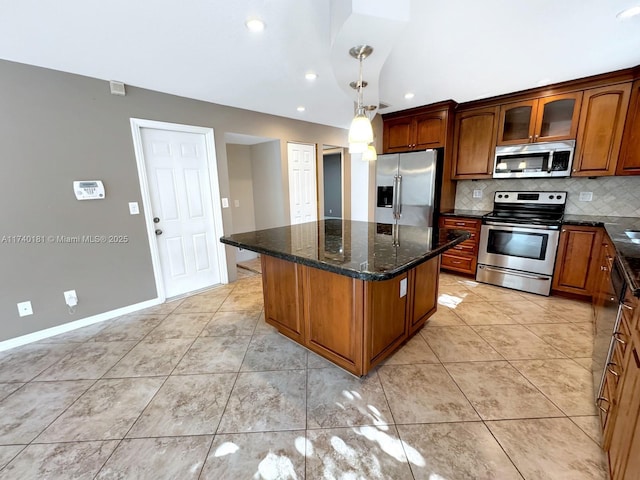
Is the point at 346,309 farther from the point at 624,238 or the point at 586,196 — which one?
the point at 586,196

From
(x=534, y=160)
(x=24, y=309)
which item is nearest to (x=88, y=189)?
(x=24, y=309)

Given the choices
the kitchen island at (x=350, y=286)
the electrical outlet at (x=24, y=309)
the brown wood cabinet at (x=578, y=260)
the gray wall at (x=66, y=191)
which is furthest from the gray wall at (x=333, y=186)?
the electrical outlet at (x=24, y=309)

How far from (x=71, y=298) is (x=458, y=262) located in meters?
4.49

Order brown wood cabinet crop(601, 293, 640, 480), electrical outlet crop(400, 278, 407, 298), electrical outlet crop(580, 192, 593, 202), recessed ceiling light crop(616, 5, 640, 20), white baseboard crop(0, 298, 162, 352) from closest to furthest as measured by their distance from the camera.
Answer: brown wood cabinet crop(601, 293, 640, 480)
recessed ceiling light crop(616, 5, 640, 20)
electrical outlet crop(400, 278, 407, 298)
white baseboard crop(0, 298, 162, 352)
electrical outlet crop(580, 192, 593, 202)

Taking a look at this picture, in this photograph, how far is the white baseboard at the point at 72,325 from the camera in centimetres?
233

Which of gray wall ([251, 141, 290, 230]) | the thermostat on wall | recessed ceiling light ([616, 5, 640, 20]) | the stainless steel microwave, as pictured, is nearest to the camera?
recessed ceiling light ([616, 5, 640, 20])

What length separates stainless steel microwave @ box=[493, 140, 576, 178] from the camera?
10.1 feet

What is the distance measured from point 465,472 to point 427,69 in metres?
3.05

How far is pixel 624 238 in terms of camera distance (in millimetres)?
1989

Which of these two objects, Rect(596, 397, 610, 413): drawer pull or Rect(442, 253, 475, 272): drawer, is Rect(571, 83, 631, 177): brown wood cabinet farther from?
Rect(596, 397, 610, 413): drawer pull

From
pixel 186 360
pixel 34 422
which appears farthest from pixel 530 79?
pixel 34 422

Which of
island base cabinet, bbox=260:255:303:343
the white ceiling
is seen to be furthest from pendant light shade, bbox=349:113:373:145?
island base cabinet, bbox=260:255:303:343

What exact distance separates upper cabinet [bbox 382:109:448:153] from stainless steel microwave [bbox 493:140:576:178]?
2.62 feet

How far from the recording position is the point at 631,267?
1316mm
